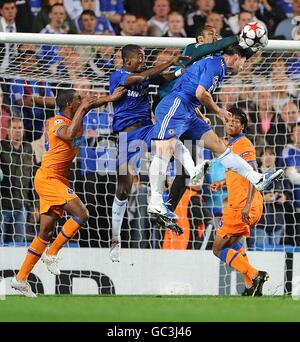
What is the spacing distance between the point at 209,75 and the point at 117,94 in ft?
3.74

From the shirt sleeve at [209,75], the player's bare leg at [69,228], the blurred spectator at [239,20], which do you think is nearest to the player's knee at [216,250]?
the player's bare leg at [69,228]

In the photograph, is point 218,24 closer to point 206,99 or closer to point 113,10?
point 113,10

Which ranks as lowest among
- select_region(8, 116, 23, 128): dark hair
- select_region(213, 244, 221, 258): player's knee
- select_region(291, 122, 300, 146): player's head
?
select_region(213, 244, 221, 258): player's knee

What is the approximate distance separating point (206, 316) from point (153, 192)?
2329 mm

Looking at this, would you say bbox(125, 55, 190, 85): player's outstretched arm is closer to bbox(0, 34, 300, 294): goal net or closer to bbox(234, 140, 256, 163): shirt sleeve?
bbox(234, 140, 256, 163): shirt sleeve

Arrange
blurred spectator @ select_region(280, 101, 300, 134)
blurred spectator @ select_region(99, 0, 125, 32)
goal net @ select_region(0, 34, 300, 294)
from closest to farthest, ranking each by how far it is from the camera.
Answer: goal net @ select_region(0, 34, 300, 294) → blurred spectator @ select_region(280, 101, 300, 134) → blurred spectator @ select_region(99, 0, 125, 32)

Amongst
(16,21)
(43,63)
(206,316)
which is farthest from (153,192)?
(16,21)

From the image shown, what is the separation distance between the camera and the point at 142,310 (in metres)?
9.09

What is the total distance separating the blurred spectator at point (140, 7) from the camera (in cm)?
1581

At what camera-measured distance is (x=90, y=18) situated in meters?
15.2

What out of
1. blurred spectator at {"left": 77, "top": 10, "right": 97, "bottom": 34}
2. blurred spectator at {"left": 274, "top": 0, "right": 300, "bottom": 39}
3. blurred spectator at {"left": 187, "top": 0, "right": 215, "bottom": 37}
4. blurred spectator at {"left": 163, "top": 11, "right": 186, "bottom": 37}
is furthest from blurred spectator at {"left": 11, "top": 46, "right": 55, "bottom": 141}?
blurred spectator at {"left": 274, "top": 0, "right": 300, "bottom": 39}

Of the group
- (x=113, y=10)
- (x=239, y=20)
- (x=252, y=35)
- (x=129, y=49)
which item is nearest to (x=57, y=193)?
(x=129, y=49)

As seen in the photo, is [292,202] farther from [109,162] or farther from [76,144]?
[76,144]

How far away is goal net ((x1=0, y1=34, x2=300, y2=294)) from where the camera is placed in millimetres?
12984
